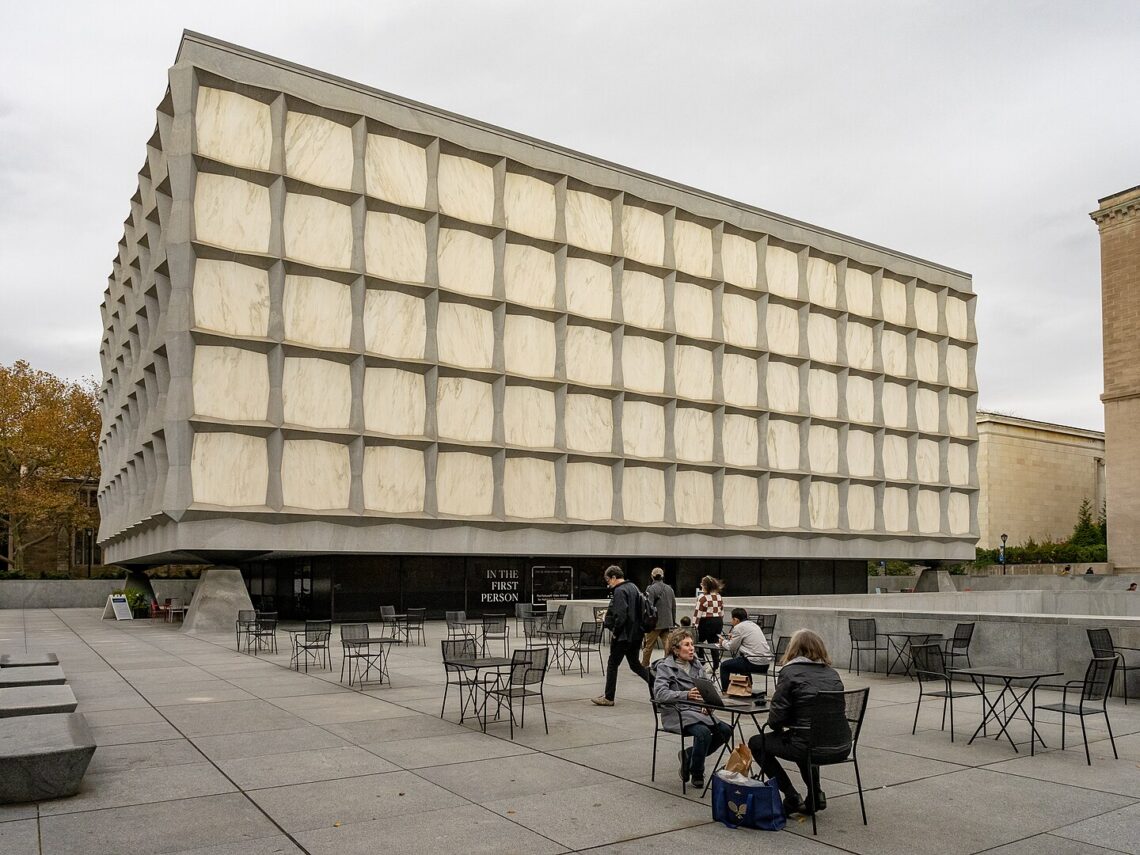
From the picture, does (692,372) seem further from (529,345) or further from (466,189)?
(466,189)

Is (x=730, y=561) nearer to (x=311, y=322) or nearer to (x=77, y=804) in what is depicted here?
(x=311, y=322)

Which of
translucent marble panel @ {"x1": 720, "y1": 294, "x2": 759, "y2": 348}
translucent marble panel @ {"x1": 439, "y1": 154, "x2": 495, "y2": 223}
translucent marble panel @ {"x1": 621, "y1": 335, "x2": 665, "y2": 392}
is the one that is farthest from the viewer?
translucent marble panel @ {"x1": 720, "y1": 294, "x2": 759, "y2": 348}

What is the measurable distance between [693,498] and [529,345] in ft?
34.6

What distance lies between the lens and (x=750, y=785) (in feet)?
26.0

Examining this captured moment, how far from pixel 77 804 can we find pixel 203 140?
88.4 feet

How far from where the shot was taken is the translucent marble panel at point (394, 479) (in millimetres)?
34250

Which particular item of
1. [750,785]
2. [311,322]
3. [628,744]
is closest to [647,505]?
[311,322]

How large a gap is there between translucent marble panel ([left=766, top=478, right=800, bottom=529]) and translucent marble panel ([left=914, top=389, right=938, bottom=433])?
1019 cm

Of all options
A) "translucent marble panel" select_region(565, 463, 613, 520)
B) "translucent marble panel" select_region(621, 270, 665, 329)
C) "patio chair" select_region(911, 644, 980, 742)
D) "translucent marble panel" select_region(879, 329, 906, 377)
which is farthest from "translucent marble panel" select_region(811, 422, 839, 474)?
"patio chair" select_region(911, 644, 980, 742)

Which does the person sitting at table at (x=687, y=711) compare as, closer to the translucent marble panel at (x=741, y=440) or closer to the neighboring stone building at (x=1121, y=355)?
the translucent marble panel at (x=741, y=440)

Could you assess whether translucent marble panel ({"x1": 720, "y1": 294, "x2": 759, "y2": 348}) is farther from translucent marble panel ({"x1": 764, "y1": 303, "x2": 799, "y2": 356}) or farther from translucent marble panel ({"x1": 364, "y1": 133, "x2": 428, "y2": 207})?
translucent marble panel ({"x1": 364, "y1": 133, "x2": 428, "y2": 207})

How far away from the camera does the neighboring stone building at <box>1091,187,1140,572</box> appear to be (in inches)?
2534

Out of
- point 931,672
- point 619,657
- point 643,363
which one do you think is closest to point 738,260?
point 643,363

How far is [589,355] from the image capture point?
40.4 metres
